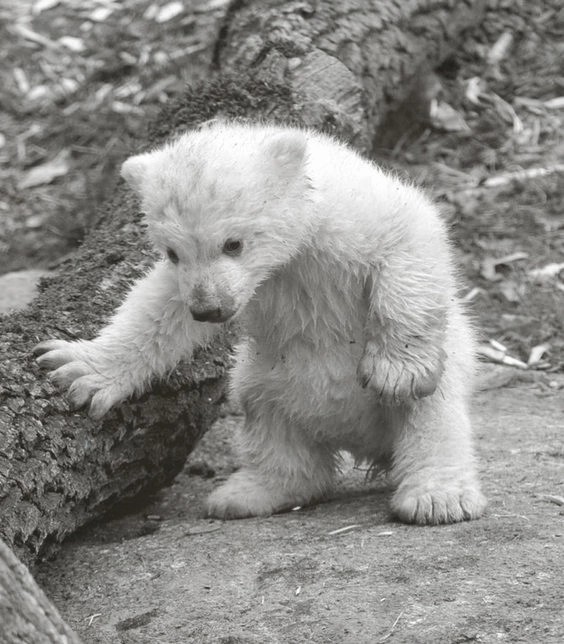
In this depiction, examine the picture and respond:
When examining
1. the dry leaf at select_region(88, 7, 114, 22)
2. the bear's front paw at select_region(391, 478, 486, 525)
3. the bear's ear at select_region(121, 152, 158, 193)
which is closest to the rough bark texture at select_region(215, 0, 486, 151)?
the bear's ear at select_region(121, 152, 158, 193)

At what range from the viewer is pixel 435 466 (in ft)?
13.0

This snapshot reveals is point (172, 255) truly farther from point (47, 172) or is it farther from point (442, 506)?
point (47, 172)

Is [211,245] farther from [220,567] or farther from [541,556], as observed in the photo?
[541,556]

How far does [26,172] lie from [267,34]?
142 inches

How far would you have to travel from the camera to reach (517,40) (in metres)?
8.97

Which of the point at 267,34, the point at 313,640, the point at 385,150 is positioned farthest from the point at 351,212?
the point at 385,150

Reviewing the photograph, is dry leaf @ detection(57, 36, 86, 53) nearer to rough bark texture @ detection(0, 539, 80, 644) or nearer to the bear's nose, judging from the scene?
the bear's nose

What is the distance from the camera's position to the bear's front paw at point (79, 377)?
388 centimetres

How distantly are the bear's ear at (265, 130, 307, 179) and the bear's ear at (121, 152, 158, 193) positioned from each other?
404 mm

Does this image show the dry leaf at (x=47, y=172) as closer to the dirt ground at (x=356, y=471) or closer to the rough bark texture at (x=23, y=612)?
the dirt ground at (x=356, y=471)

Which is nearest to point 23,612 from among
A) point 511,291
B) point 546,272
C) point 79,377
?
point 79,377

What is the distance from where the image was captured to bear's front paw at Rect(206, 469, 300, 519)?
4.24 metres

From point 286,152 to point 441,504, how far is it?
125 centimetres

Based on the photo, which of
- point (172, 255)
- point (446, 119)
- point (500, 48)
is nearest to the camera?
point (172, 255)
